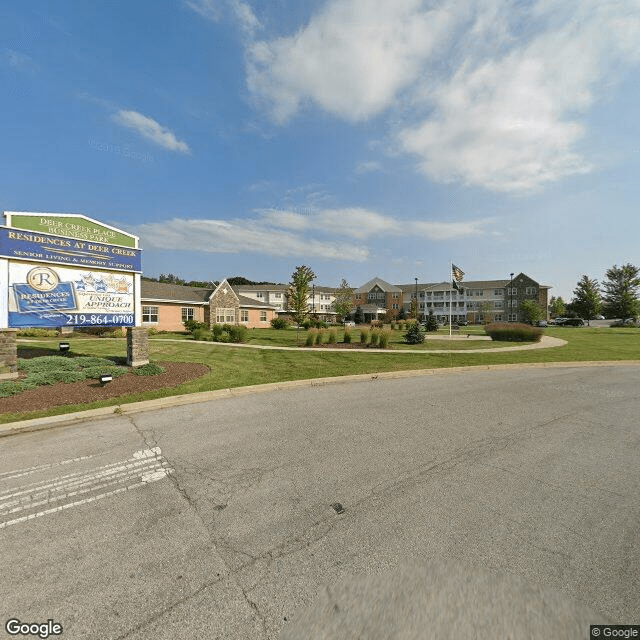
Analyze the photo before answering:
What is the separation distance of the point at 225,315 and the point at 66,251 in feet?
90.6

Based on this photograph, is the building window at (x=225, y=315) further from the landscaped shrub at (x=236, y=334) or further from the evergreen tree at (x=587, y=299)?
the evergreen tree at (x=587, y=299)

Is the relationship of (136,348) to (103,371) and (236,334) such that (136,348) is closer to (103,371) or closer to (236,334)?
(103,371)

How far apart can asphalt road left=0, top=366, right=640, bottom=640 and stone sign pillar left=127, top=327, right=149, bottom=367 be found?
5825mm

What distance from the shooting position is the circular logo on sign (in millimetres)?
10258

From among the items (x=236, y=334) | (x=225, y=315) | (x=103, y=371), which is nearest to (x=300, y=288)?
(x=236, y=334)

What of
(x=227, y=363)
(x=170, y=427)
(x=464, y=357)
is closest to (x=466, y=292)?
(x=464, y=357)

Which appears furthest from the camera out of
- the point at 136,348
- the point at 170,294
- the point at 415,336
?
the point at 170,294

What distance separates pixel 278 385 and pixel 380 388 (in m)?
3.05

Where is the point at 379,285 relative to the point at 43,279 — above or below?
above

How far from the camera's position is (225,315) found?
3828 centimetres

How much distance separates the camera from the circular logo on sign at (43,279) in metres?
10.3

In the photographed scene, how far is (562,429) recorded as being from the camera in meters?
6.02

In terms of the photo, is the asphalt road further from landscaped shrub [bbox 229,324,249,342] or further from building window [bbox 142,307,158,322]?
building window [bbox 142,307,158,322]

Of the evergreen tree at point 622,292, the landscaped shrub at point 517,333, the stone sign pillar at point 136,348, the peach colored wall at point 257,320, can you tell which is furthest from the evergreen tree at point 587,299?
the stone sign pillar at point 136,348
